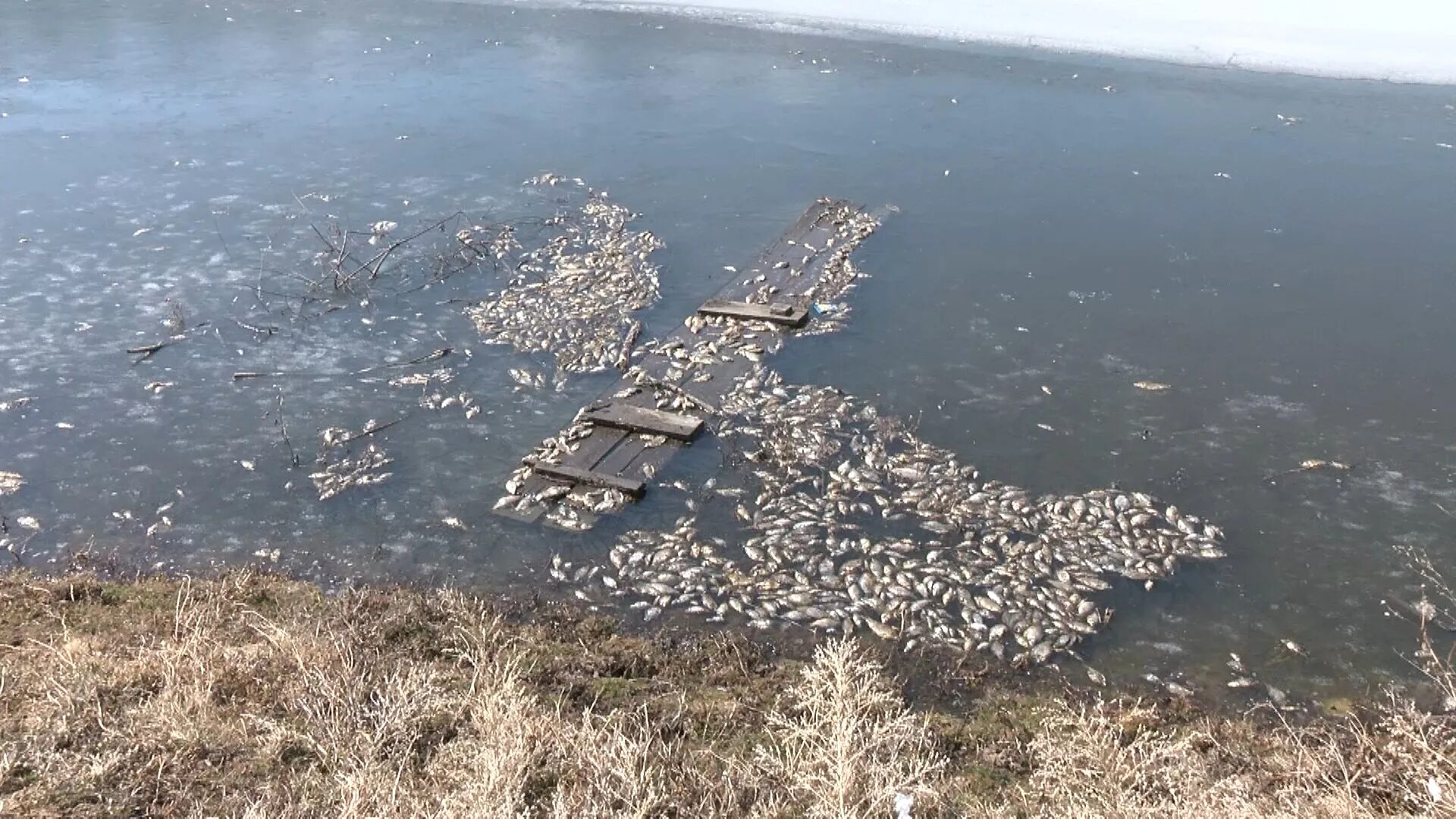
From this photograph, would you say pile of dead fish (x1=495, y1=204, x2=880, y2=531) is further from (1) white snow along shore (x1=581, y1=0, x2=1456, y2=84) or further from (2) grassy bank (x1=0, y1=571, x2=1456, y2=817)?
(1) white snow along shore (x1=581, y1=0, x2=1456, y2=84)

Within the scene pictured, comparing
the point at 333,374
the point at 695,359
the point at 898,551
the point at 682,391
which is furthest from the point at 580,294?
the point at 898,551

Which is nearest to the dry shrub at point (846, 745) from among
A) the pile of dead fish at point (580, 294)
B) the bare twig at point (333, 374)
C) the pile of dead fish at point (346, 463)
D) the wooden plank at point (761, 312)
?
the pile of dead fish at point (346, 463)

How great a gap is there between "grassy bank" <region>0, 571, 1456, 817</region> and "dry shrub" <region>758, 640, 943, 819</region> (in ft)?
0.08

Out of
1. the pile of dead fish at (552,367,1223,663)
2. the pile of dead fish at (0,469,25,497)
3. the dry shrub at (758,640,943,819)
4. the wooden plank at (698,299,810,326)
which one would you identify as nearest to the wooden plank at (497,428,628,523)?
the pile of dead fish at (552,367,1223,663)

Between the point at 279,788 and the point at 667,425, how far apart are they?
5496 millimetres

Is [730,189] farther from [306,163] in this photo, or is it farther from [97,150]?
[97,150]

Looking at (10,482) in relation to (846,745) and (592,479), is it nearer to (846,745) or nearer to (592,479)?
(592,479)

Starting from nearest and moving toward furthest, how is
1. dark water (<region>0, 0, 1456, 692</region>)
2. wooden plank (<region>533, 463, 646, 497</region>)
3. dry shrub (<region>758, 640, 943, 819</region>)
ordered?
dry shrub (<region>758, 640, 943, 819</region>) → dark water (<region>0, 0, 1456, 692</region>) → wooden plank (<region>533, 463, 646, 497</region>)

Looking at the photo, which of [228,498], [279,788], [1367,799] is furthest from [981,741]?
[228,498]

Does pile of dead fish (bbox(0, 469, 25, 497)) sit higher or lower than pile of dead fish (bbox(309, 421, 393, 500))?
lower

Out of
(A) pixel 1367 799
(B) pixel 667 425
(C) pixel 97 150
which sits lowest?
(C) pixel 97 150

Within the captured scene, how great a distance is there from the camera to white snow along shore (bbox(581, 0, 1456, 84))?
980 inches

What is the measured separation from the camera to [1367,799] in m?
6.42

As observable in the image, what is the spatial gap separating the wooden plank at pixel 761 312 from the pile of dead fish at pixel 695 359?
0.25ft
